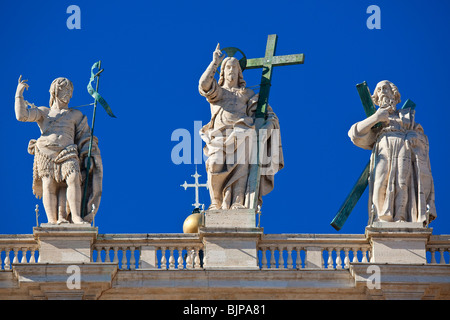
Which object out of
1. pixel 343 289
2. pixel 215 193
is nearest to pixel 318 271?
pixel 343 289

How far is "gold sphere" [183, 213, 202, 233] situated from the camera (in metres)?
40.6

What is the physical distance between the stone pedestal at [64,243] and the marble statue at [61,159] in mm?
369

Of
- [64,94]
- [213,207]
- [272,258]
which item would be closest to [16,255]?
[64,94]

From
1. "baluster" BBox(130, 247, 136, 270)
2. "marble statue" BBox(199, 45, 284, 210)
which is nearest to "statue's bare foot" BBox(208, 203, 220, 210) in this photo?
"marble statue" BBox(199, 45, 284, 210)

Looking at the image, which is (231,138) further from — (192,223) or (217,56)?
(192,223)

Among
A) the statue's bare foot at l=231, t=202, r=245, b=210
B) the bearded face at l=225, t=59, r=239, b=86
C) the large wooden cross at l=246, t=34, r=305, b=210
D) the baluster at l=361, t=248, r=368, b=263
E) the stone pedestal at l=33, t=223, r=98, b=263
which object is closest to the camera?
the stone pedestal at l=33, t=223, r=98, b=263

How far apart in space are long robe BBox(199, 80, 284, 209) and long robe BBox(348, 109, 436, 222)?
1677 millimetres

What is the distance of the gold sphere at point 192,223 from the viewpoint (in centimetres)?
4059

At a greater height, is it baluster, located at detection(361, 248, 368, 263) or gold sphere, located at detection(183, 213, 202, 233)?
gold sphere, located at detection(183, 213, 202, 233)

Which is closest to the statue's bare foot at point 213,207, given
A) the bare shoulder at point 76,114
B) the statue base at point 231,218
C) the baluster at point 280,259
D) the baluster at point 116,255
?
the statue base at point 231,218

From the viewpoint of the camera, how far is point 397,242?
3522cm

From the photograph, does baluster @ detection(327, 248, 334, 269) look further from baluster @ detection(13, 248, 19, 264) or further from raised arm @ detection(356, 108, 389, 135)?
baluster @ detection(13, 248, 19, 264)

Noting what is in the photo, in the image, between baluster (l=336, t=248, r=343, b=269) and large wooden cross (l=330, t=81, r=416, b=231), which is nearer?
baluster (l=336, t=248, r=343, b=269)

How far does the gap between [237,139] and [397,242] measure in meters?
3.73
